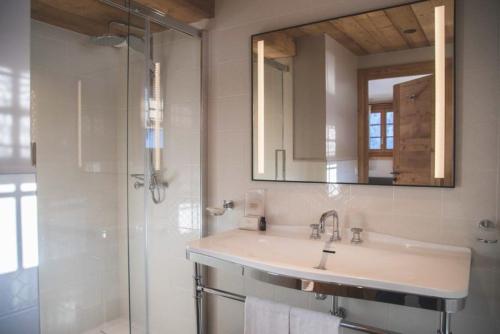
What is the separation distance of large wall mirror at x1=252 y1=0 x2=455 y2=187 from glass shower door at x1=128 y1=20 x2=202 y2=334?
47 cm

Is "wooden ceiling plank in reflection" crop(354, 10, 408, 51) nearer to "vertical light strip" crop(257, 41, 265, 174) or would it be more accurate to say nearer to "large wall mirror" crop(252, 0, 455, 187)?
"large wall mirror" crop(252, 0, 455, 187)

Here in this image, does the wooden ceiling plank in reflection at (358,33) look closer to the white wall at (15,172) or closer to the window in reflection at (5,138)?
the white wall at (15,172)

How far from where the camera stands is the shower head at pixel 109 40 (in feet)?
7.00

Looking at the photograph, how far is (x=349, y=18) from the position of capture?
1.78m

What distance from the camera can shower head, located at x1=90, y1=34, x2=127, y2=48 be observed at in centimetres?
213

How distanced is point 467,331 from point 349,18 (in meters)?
1.55

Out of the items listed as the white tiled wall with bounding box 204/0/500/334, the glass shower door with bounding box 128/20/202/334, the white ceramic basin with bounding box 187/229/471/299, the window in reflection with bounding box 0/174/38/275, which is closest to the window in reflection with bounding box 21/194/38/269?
the window in reflection with bounding box 0/174/38/275

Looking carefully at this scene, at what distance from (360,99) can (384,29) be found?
0.34m

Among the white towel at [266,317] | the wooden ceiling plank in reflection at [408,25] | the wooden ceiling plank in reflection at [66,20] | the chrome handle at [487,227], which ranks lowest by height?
the white towel at [266,317]

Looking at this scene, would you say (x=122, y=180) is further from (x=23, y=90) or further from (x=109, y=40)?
(x=23, y=90)

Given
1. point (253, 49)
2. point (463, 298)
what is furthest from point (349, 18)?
point (463, 298)

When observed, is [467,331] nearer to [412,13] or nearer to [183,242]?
[412,13]

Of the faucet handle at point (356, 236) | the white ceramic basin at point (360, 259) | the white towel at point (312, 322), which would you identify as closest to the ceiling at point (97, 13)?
the white ceramic basin at point (360, 259)

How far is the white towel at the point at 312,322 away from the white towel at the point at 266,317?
3 cm
